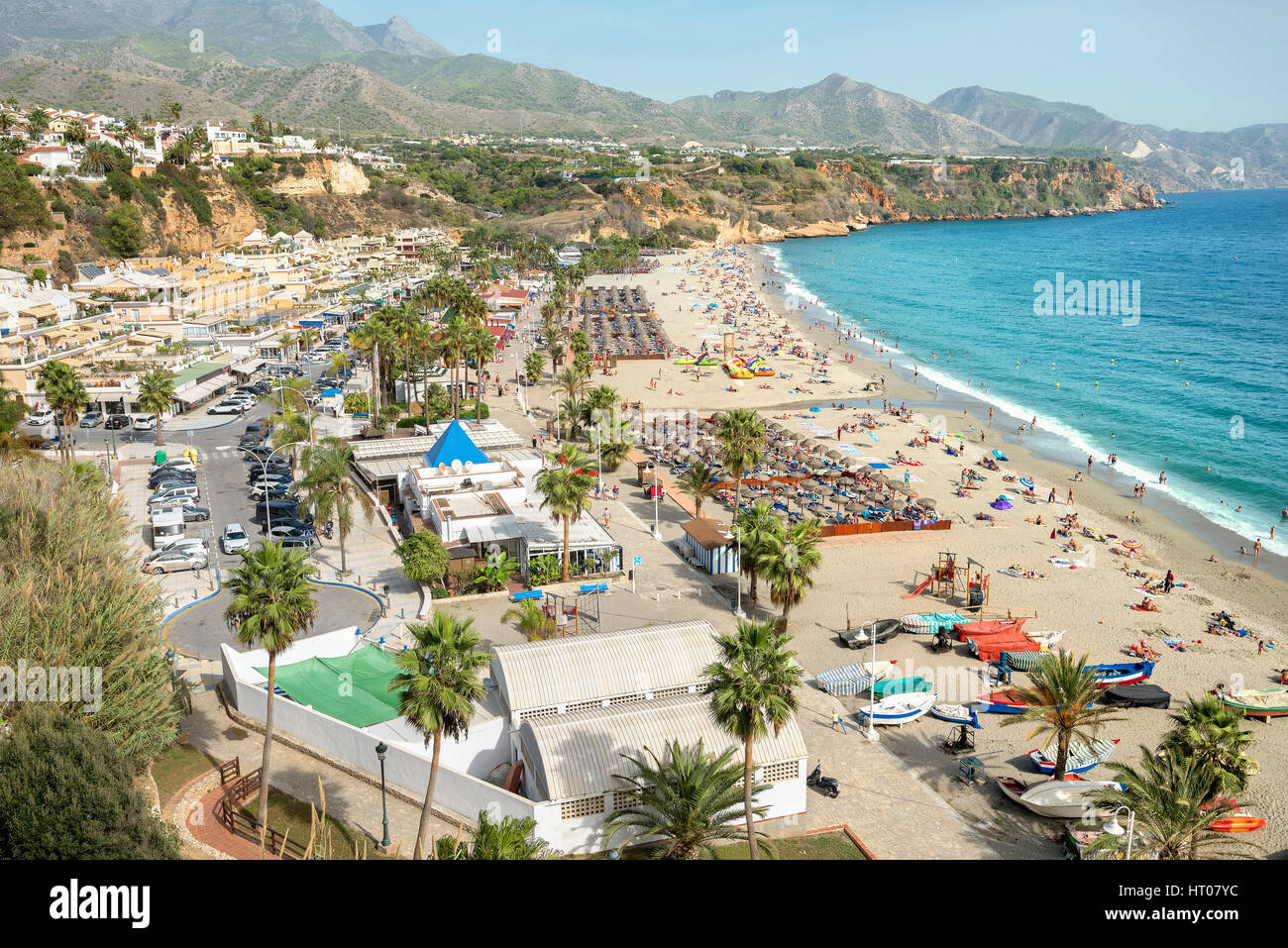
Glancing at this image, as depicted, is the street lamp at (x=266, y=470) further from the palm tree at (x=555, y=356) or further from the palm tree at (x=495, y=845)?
the palm tree at (x=555, y=356)

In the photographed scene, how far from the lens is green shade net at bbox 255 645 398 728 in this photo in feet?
77.3

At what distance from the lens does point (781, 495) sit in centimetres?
4431

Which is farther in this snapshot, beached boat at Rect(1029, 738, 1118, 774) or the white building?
beached boat at Rect(1029, 738, 1118, 774)

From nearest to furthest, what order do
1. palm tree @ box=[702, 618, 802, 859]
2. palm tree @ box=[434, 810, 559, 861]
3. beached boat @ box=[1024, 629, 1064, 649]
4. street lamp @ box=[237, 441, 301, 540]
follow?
palm tree @ box=[434, 810, 559, 861] < palm tree @ box=[702, 618, 802, 859] < beached boat @ box=[1024, 629, 1064, 649] < street lamp @ box=[237, 441, 301, 540]

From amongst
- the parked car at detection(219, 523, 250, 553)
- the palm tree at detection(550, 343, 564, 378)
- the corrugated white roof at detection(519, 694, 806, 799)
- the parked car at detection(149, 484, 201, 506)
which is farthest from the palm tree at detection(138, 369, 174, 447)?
the corrugated white roof at detection(519, 694, 806, 799)

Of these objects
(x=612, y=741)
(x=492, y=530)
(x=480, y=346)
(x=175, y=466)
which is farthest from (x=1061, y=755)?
(x=480, y=346)

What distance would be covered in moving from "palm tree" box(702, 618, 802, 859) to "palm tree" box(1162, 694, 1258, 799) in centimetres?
858

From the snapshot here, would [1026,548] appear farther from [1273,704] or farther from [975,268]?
[975,268]

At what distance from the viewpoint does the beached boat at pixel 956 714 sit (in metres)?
26.2

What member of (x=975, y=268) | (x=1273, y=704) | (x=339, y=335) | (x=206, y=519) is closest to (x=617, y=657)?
(x=1273, y=704)

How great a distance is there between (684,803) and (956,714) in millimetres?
11716

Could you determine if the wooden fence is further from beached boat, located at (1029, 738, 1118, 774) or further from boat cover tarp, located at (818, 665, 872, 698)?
beached boat, located at (1029, 738, 1118, 774)
